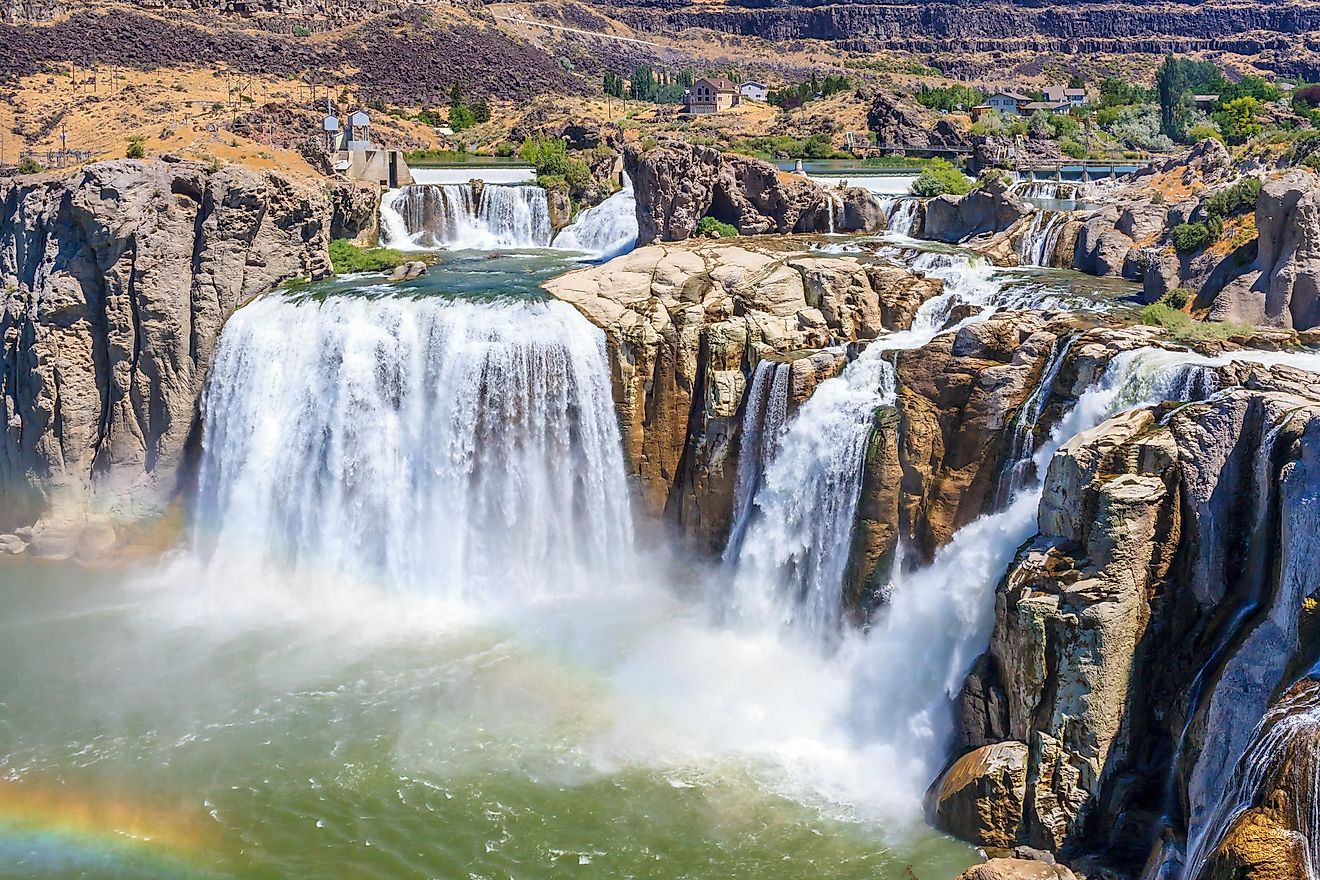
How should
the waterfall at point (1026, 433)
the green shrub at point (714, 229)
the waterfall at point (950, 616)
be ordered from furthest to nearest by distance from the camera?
the green shrub at point (714, 229)
the waterfall at point (1026, 433)
the waterfall at point (950, 616)

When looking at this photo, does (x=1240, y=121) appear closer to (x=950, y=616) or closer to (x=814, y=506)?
(x=814, y=506)

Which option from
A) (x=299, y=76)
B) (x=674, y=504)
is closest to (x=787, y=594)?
(x=674, y=504)

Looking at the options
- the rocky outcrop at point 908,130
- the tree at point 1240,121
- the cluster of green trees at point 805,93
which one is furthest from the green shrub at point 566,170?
the cluster of green trees at point 805,93

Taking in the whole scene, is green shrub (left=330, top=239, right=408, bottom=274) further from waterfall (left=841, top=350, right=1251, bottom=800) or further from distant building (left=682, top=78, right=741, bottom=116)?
distant building (left=682, top=78, right=741, bottom=116)

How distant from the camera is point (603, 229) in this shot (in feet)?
144

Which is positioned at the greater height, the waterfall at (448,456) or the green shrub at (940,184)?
the green shrub at (940,184)

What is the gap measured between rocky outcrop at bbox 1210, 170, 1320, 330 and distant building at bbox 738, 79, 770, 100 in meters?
84.2

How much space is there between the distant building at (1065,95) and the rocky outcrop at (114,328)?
281 feet

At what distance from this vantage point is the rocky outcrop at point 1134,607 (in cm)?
1544

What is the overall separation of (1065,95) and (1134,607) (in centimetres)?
9846

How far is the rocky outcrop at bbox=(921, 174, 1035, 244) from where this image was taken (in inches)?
1443

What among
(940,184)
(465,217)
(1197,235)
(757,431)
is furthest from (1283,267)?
(465,217)

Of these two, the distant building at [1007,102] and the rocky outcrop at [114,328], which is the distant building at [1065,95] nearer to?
the distant building at [1007,102]

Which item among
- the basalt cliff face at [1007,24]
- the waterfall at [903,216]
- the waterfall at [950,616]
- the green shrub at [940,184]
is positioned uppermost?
the basalt cliff face at [1007,24]
